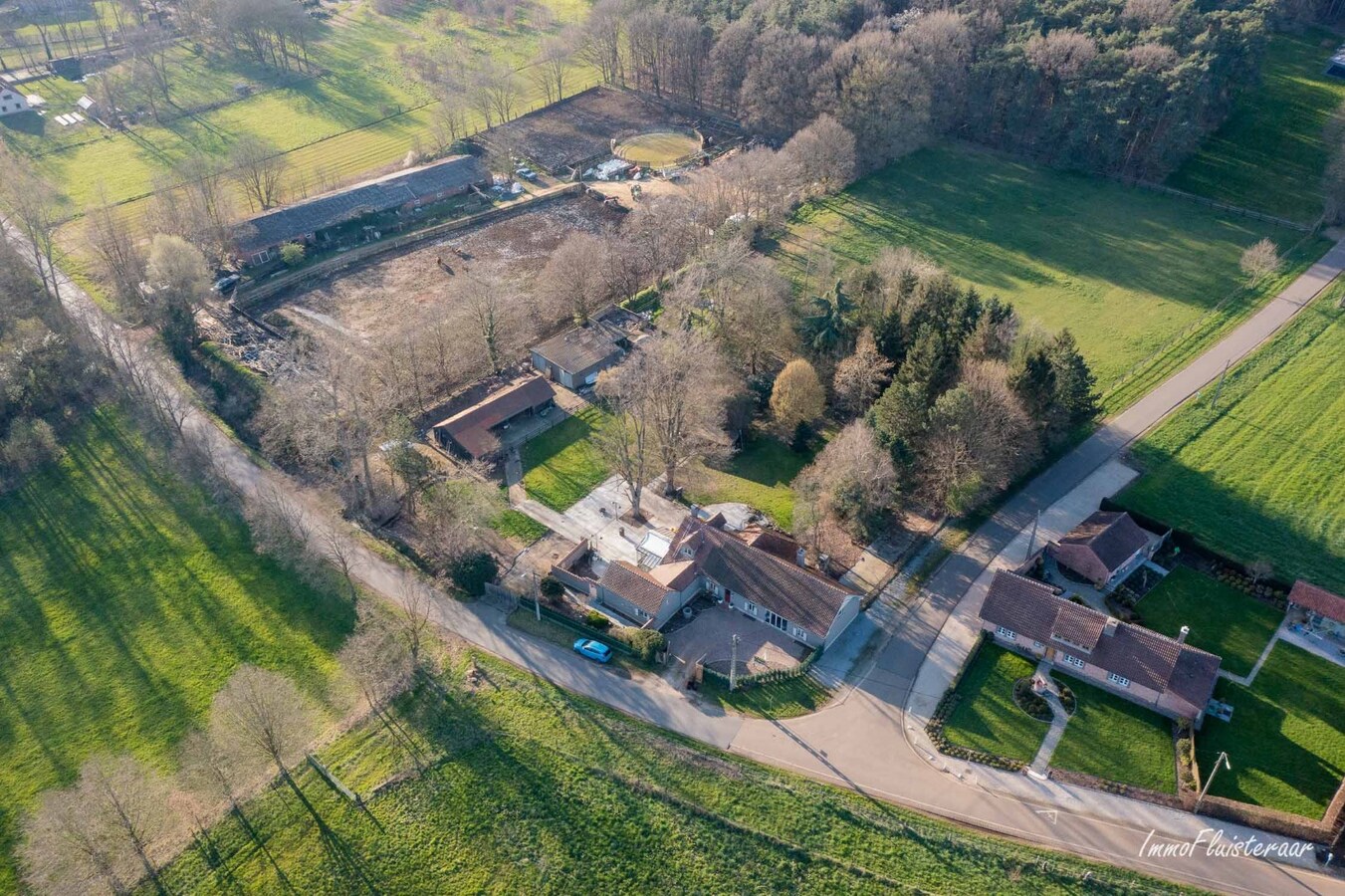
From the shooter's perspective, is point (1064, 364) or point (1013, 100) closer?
point (1064, 364)

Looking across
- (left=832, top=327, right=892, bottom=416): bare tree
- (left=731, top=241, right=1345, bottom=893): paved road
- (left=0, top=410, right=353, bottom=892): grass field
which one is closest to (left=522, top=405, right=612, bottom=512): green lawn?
(left=0, top=410, right=353, bottom=892): grass field

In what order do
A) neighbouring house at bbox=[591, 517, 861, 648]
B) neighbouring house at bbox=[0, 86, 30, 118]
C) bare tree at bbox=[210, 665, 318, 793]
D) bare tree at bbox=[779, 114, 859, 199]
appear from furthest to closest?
neighbouring house at bbox=[0, 86, 30, 118]
bare tree at bbox=[779, 114, 859, 199]
neighbouring house at bbox=[591, 517, 861, 648]
bare tree at bbox=[210, 665, 318, 793]

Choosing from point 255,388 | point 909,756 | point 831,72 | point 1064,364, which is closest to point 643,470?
point 909,756

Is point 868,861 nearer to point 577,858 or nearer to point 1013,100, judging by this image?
point 577,858

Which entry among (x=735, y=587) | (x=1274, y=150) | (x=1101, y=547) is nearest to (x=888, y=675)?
(x=735, y=587)

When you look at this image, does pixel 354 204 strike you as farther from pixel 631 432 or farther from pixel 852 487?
pixel 852 487

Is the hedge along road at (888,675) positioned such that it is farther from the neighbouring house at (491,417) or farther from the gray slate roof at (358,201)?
the gray slate roof at (358,201)

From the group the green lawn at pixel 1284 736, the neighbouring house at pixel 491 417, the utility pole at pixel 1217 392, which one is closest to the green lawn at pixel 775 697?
the green lawn at pixel 1284 736

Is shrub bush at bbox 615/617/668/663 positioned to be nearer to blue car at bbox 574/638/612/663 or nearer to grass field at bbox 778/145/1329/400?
blue car at bbox 574/638/612/663
